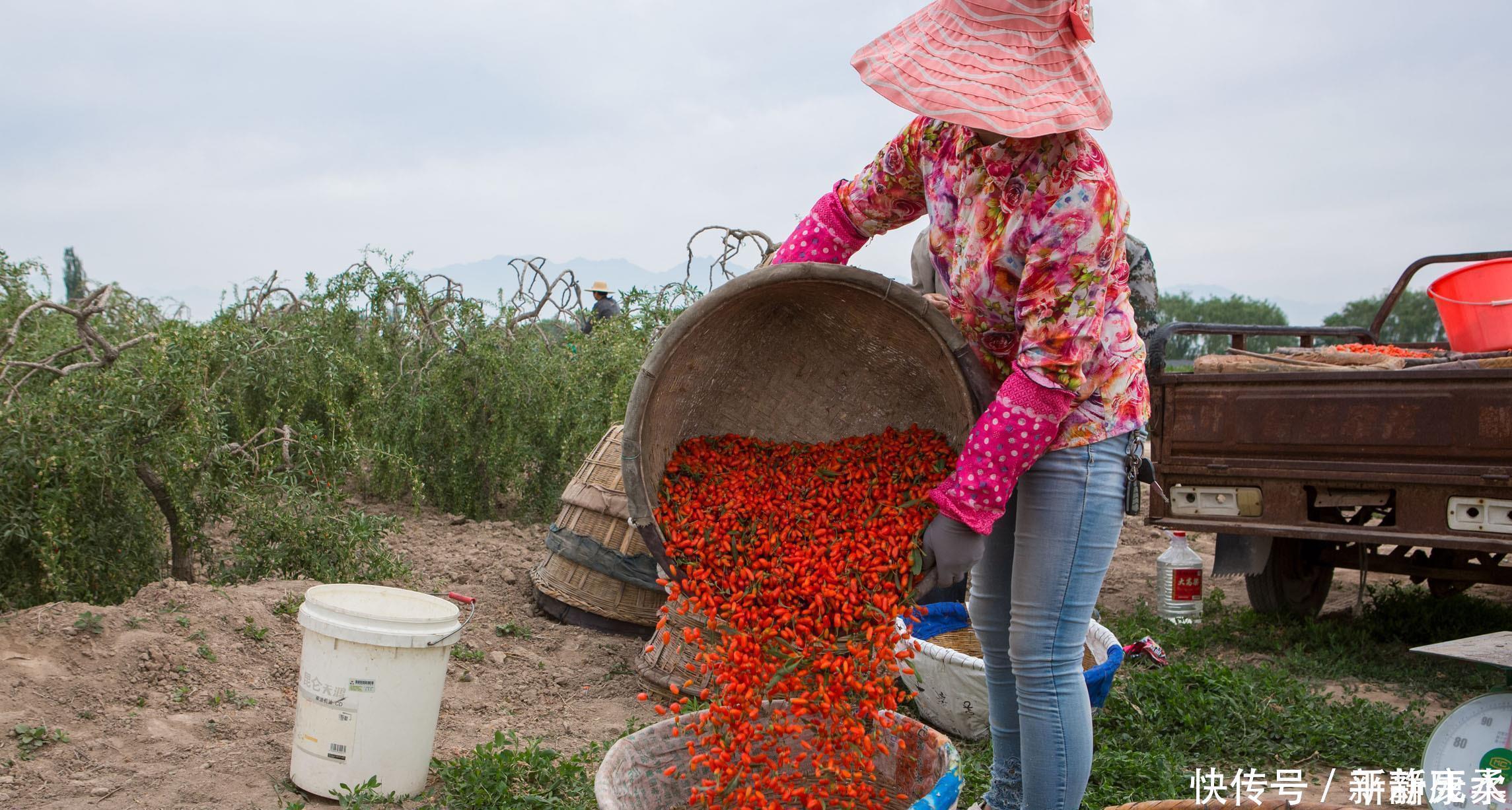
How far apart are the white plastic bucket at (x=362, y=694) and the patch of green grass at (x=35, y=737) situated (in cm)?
76

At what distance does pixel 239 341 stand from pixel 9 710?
2.31 metres

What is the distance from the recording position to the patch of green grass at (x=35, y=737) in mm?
3129

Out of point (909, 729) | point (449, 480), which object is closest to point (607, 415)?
point (449, 480)

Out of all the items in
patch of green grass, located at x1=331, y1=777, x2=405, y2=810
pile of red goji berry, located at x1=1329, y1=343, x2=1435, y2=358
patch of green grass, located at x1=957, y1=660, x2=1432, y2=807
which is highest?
pile of red goji berry, located at x1=1329, y1=343, x2=1435, y2=358

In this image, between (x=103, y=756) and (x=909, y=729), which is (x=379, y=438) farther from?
(x=909, y=729)

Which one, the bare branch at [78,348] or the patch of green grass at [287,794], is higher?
the bare branch at [78,348]

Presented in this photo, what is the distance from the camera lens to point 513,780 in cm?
308

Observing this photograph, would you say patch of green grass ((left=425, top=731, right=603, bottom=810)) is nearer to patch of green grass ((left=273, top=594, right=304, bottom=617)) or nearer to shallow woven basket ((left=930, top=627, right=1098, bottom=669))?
patch of green grass ((left=273, top=594, right=304, bottom=617))

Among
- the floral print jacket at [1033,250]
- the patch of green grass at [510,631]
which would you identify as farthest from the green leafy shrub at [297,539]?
the floral print jacket at [1033,250]

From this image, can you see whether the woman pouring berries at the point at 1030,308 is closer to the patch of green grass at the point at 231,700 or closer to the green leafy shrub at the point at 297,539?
the patch of green grass at the point at 231,700

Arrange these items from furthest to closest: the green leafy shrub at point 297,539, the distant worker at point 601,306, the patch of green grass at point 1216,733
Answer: the distant worker at point 601,306
the green leafy shrub at point 297,539
the patch of green grass at point 1216,733

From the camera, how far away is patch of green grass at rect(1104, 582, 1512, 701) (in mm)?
4590

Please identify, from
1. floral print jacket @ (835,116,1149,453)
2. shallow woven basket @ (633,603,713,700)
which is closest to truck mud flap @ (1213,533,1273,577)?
shallow woven basket @ (633,603,713,700)

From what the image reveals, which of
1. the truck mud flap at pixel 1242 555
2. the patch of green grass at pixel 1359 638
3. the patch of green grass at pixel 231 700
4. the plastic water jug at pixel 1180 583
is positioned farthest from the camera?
the plastic water jug at pixel 1180 583
